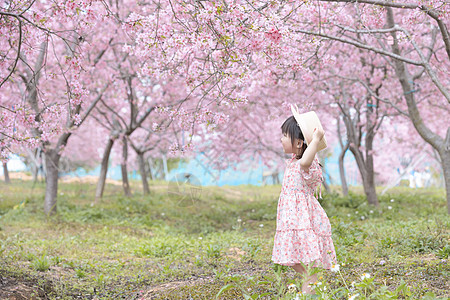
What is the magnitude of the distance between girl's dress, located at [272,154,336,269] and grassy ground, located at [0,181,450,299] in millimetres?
192

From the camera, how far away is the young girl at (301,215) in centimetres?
296

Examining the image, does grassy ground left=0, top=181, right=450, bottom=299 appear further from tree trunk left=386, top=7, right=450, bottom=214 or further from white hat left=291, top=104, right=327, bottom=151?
tree trunk left=386, top=7, right=450, bottom=214

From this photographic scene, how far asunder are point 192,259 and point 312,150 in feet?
9.85

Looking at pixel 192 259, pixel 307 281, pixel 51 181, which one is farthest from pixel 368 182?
pixel 51 181

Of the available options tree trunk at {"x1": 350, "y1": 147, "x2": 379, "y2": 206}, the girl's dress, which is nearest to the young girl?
the girl's dress

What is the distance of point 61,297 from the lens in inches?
150

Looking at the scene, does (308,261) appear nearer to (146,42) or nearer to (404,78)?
(146,42)

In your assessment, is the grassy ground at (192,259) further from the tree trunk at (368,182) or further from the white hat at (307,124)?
the white hat at (307,124)

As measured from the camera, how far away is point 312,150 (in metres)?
2.96

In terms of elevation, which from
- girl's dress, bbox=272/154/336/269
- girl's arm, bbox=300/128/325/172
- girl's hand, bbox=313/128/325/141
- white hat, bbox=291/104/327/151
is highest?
white hat, bbox=291/104/327/151

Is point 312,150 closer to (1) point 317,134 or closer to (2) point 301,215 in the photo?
(1) point 317,134

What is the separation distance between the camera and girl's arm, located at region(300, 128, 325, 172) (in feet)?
9.69

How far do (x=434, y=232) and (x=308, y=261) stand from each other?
9.94ft

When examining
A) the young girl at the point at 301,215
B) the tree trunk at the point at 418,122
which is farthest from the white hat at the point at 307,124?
the tree trunk at the point at 418,122
